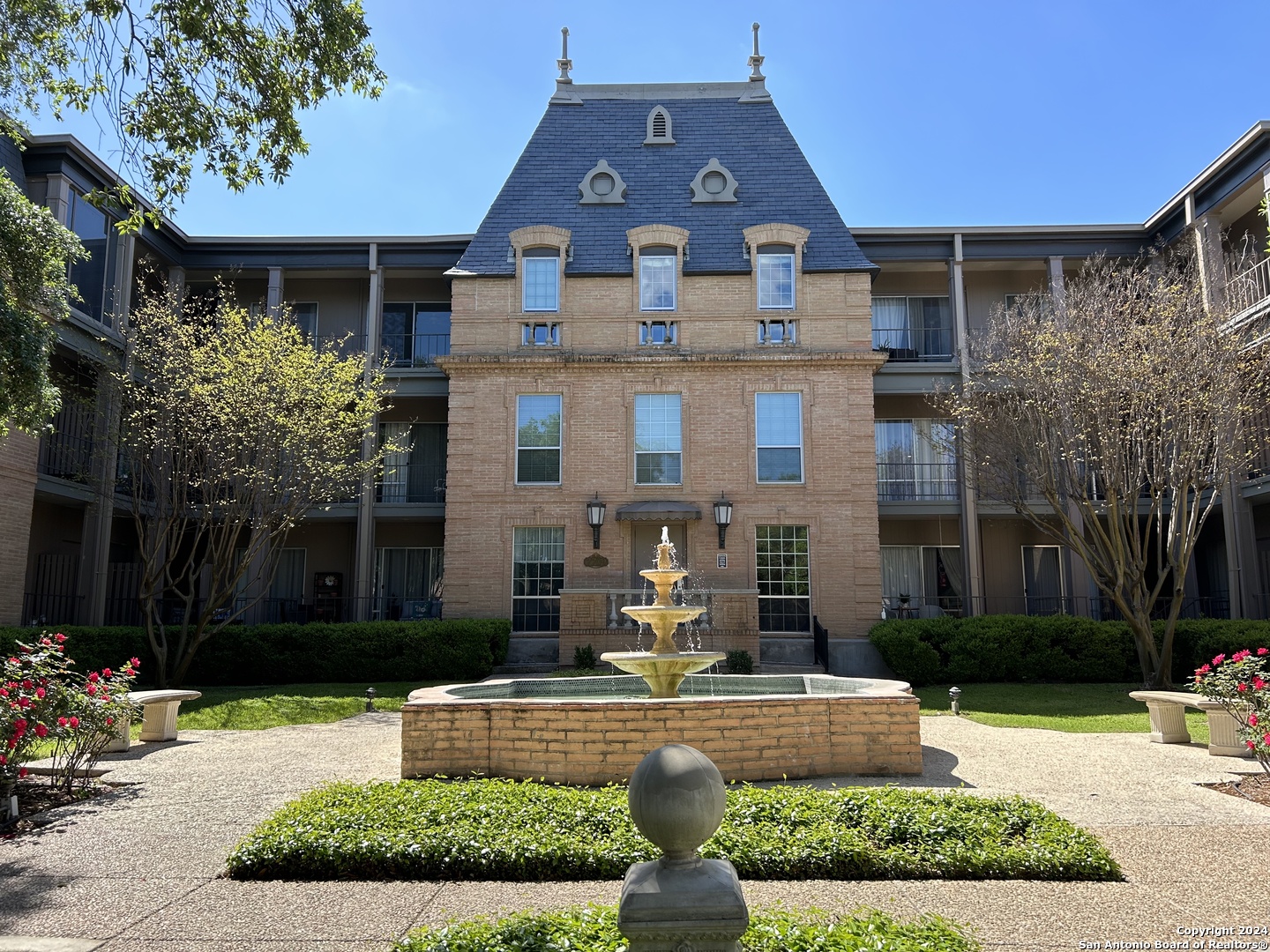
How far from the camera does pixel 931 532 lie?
25203 mm

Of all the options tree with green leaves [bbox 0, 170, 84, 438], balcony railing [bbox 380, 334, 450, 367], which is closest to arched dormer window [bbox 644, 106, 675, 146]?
balcony railing [bbox 380, 334, 450, 367]

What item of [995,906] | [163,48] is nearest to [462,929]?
[995,906]

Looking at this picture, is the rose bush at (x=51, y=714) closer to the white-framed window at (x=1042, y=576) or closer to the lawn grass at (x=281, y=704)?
the lawn grass at (x=281, y=704)

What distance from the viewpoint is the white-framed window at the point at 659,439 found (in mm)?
22016

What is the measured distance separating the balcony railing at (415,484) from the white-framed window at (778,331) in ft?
31.4

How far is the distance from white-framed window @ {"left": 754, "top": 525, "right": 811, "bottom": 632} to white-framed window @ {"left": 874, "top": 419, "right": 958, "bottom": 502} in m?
4.11

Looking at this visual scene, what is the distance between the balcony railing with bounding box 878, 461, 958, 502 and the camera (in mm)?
24797

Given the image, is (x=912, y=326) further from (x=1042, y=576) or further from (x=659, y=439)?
(x=659, y=439)

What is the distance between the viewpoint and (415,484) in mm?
25812

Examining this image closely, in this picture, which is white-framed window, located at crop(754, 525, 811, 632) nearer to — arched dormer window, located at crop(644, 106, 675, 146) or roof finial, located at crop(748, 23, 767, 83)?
arched dormer window, located at crop(644, 106, 675, 146)

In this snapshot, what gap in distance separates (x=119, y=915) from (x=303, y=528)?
21568 mm

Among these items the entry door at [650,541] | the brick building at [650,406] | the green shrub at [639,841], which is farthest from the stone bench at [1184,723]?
the entry door at [650,541]

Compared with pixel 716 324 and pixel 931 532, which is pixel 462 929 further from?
pixel 931 532

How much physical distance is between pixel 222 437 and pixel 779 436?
39.7ft
